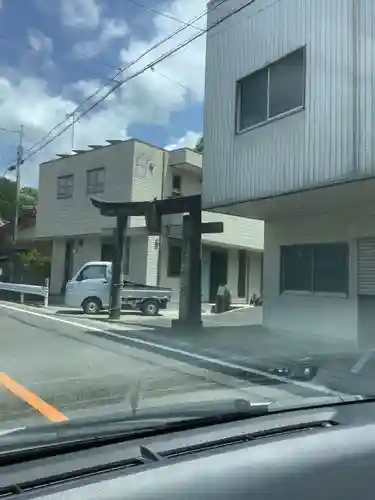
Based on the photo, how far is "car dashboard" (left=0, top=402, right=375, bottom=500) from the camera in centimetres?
197

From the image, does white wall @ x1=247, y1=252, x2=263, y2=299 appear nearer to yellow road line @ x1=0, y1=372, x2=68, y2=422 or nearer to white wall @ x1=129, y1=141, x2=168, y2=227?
white wall @ x1=129, y1=141, x2=168, y2=227

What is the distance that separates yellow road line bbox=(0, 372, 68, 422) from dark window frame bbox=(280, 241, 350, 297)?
788 centimetres

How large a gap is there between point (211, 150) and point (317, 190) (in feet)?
13.2

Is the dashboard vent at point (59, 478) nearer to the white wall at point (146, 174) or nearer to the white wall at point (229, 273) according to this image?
the white wall at point (229, 273)

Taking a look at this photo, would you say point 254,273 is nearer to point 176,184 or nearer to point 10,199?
point 176,184

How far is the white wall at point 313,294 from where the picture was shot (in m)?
12.9

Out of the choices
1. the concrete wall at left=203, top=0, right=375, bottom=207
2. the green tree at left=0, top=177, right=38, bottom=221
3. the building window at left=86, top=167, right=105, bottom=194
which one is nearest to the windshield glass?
the concrete wall at left=203, top=0, right=375, bottom=207

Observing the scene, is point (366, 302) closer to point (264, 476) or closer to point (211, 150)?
point (211, 150)

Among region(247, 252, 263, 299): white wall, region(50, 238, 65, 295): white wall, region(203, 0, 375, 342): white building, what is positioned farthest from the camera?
region(50, 238, 65, 295): white wall

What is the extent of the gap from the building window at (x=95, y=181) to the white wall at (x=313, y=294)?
13606 mm

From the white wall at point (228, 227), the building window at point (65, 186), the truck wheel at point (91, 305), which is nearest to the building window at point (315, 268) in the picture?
the truck wheel at point (91, 305)

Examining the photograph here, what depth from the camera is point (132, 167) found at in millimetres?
25922

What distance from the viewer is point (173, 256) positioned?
26562 mm

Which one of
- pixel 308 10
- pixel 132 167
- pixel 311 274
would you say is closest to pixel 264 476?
pixel 308 10
